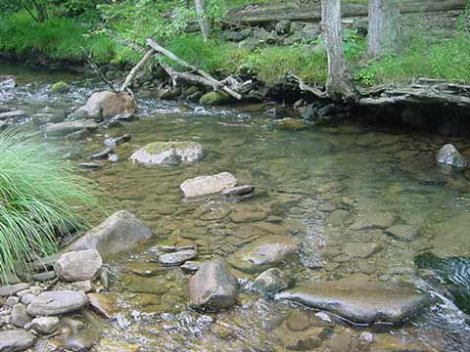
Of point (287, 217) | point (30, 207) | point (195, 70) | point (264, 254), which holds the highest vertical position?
point (30, 207)

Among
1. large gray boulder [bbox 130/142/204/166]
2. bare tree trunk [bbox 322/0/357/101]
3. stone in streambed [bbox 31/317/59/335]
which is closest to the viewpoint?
stone in streambed [bbox 31/317/59/335]

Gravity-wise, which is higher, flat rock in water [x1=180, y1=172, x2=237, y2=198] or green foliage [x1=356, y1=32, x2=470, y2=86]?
green foliage [x1=356, y1=32, x2=470, y2=86]

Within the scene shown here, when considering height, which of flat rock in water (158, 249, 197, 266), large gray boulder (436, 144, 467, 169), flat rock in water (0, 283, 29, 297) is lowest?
large gray boulder (436, 144, 467, 169)

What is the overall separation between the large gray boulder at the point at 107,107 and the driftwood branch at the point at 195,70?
1058 mm

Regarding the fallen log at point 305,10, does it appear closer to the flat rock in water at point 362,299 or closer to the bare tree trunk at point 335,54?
the bare tree trunk at point 335,54

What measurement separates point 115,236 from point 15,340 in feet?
4.65

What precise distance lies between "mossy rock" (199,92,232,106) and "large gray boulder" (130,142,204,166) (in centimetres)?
288

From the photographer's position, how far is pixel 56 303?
370 centimetres

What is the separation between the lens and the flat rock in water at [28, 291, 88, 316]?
143 inches

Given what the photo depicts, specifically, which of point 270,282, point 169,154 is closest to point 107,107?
point 169,154

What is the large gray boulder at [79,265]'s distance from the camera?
407cm

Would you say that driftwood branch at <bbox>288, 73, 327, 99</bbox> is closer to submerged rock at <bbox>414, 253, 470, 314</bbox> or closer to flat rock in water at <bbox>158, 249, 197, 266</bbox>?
submerged rock at <bbox>414, 253, 470, 314</bbox>

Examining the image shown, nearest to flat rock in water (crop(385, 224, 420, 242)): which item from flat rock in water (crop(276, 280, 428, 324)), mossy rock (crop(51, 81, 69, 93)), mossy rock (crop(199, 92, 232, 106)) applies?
flat rock in water (crop(276, 280, 428, 324))

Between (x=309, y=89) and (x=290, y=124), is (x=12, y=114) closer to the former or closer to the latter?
(x=290, y=124)
